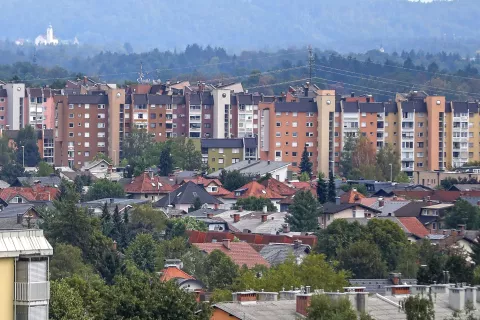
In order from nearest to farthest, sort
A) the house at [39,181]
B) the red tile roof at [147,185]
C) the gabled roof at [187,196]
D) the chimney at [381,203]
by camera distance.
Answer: the chimney at [381,203] → the gabled roof at [187,196] → the red tile roof at [147,185] → the house at [39,181]

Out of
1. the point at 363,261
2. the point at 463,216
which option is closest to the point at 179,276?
the point at 363,261

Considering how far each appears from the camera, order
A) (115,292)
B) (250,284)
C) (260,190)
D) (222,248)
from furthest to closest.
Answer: (260,190) < (222,248) < (250,284) < (115,292)

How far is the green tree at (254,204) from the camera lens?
205ft

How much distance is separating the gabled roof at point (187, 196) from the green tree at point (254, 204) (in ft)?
5.93

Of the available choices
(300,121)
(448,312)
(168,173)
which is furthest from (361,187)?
(448,312)

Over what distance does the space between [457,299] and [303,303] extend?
2377 mm

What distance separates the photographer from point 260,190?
68.5 meters

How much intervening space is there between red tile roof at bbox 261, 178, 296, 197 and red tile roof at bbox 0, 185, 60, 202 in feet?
25.3

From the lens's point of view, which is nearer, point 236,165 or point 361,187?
point 361,187

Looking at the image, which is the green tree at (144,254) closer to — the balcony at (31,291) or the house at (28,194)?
the house at (28,194)

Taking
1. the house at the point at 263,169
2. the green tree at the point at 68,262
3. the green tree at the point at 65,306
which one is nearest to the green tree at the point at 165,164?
the house at the point at 263,169

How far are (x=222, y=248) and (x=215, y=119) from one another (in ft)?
195

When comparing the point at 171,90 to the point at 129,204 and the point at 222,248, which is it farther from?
the point at 222,248

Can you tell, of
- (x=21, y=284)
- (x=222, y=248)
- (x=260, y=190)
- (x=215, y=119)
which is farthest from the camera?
(x=215, y=119)
